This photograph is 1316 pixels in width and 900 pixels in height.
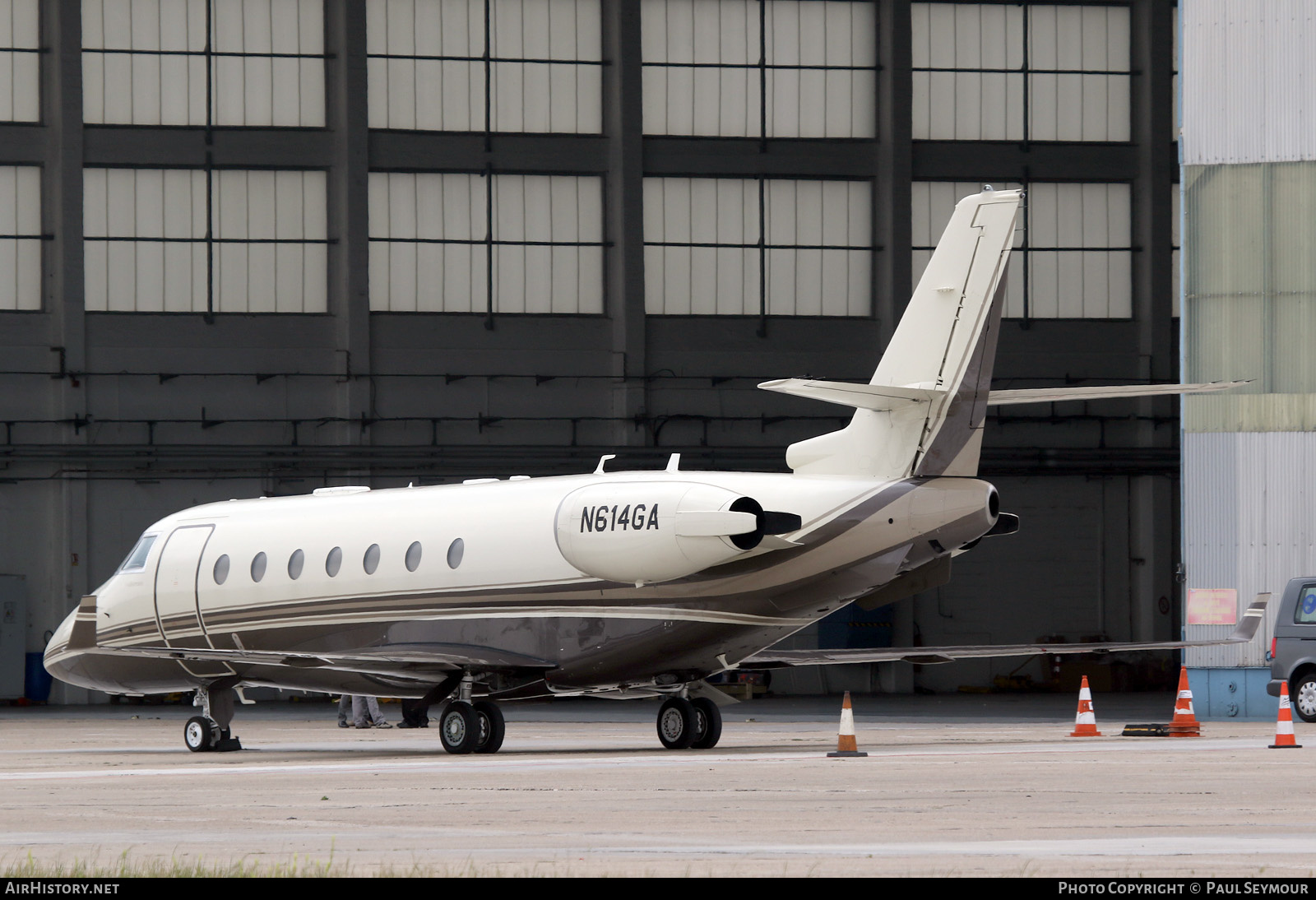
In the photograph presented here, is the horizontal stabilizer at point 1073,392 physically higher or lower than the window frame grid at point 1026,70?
lower

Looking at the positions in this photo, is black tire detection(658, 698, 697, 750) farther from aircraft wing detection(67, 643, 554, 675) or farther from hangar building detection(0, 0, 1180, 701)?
hangar building detection(0, 0, 1180, 701)

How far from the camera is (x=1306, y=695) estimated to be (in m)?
30.7

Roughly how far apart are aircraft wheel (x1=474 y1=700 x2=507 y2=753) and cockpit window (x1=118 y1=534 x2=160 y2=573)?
7.10m

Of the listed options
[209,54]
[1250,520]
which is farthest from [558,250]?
[1250,520]

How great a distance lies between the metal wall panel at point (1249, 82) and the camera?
35531 mm

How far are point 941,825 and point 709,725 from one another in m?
12.1

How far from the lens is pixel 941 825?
39.5 feet

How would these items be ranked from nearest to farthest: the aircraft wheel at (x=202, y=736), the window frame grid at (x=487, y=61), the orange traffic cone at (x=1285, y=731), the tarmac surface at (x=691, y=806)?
the tarmac surface at (x=691, y=806), the orange traffic cone at (x=1285, y=731), the aircraft wheel at (x=202, y=736), the window frame grid at (x=487, y=61)

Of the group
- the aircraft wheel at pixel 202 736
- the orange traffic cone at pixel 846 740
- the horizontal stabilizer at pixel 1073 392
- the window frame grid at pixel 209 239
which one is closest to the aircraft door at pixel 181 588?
the aircraft wheel at pixel 202 736

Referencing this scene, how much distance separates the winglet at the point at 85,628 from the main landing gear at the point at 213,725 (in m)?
2.59

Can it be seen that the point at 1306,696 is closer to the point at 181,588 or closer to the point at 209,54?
the point at 181,588

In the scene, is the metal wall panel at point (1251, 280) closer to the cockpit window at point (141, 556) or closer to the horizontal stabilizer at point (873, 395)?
the horizontal stabilizer at point (873, 395)

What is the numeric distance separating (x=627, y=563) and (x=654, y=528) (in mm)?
612
